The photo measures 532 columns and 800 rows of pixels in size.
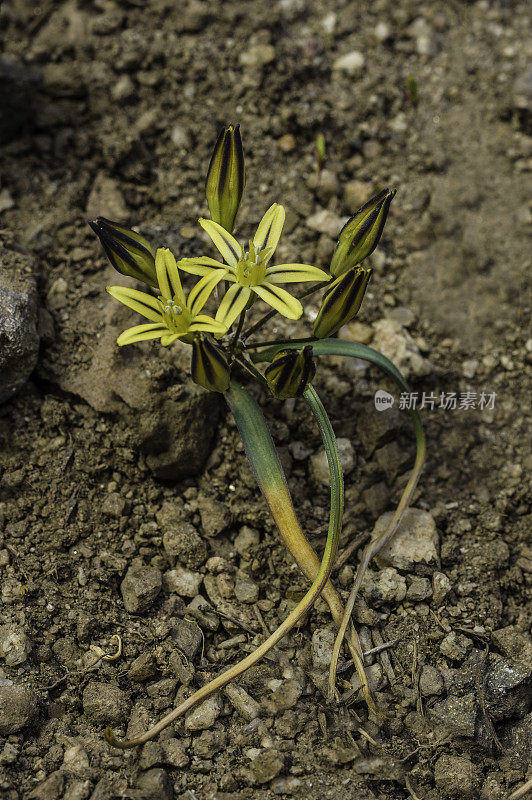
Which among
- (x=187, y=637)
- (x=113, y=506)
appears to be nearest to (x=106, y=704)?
(x=187, y=637)

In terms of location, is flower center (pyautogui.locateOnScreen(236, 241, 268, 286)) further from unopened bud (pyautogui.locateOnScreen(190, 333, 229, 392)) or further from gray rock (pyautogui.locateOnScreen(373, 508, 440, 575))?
gray rock (pyautogui.locateOnScreen(373, 508, 440, 575))

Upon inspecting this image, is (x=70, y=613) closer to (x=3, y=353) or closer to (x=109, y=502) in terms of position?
(x=109, y=502)

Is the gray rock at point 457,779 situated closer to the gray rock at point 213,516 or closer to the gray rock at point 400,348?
the gray rock at point 213,516

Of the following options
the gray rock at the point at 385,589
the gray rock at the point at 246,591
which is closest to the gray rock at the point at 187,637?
the gray rock at the point at 246,591

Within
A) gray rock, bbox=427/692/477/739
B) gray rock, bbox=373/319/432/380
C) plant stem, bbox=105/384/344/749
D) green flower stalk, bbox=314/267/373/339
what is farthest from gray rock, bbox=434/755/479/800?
gray rock, bbox=373/319/432/380

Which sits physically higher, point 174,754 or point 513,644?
point 174,754

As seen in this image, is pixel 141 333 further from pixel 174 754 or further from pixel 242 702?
pixel 174 754

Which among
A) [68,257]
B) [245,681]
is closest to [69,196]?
[68,257]
